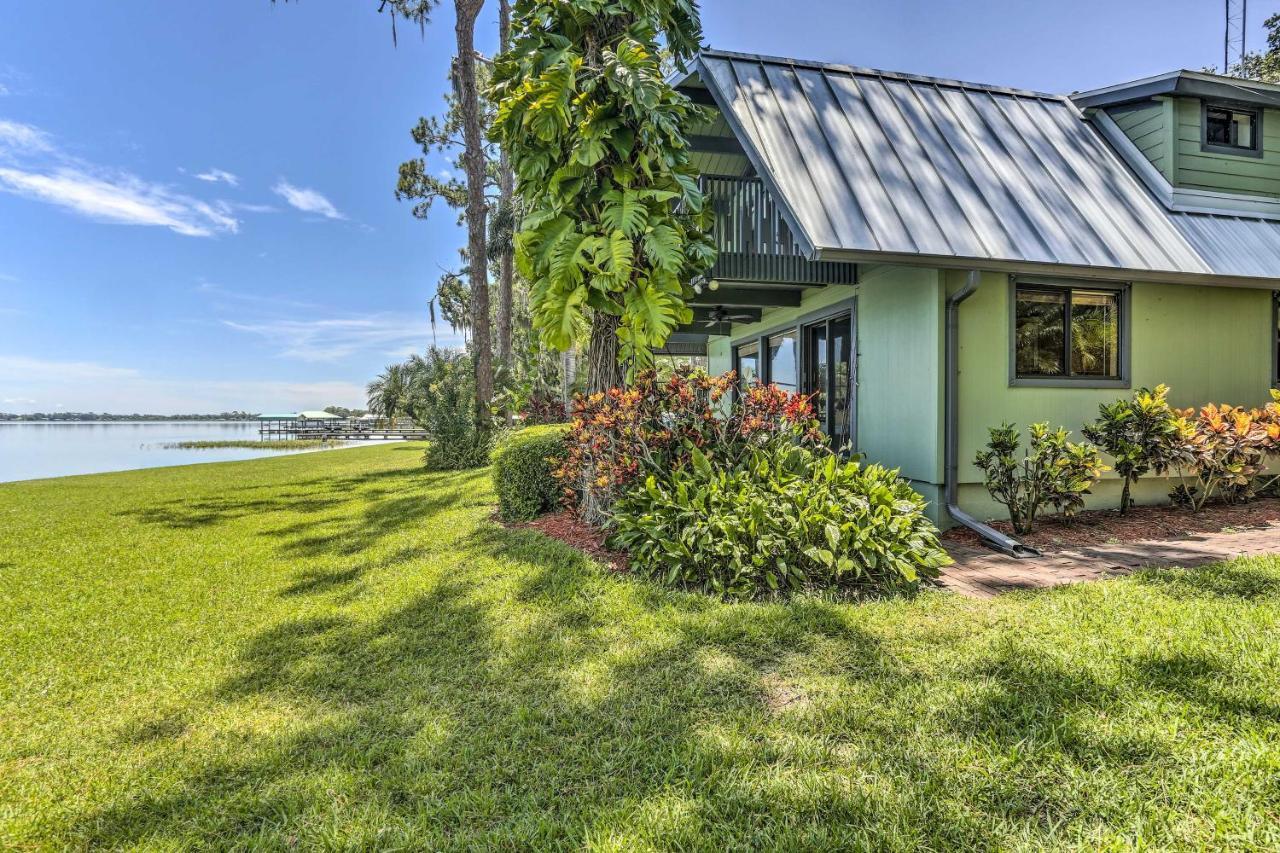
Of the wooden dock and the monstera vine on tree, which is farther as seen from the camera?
the wooden dock

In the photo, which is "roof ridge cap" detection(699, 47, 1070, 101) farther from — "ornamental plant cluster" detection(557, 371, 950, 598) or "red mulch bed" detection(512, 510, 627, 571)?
"red mulch bed" detection(512, 510, 627, 571)

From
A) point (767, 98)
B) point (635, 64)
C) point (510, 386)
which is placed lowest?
point (510, 386)

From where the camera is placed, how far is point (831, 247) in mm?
5191

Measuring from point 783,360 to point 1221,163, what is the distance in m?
6.13

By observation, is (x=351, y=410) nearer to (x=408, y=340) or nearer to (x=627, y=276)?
(x=408, y=340)

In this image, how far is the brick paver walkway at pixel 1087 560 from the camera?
430 centimetres

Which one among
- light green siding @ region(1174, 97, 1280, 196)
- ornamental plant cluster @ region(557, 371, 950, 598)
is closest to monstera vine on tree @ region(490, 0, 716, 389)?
ornamental plant cluster @ region(557, 371, 950, 598)

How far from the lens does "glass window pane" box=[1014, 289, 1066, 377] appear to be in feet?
20.9

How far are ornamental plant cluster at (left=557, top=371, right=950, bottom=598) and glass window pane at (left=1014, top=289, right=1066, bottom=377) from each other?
9.06 feet

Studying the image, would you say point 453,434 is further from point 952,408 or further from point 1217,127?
point 1217,127

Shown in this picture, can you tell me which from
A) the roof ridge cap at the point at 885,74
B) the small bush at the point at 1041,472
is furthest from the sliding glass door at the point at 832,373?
the roof ridge cap at the point at 885,74

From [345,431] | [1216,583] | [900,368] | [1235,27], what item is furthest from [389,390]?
[1235,27]

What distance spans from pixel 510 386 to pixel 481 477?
6.43m

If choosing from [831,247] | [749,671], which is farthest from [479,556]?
[831,247]
